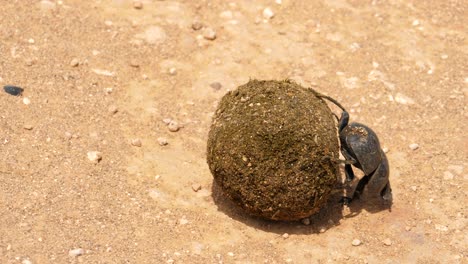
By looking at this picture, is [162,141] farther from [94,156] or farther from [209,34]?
[209,34]

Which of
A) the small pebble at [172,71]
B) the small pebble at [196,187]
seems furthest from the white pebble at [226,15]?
the small pebble at [196,187]

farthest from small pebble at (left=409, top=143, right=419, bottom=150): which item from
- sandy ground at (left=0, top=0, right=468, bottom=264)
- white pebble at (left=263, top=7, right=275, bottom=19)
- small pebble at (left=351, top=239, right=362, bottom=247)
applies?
white pebble at (left=263, top=7, right=275, bottom=19)

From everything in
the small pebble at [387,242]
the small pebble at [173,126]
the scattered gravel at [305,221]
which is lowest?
the small pebble at [387,242]

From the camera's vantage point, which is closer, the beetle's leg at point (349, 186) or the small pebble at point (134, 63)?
the beetle's leg at point (349, 186)

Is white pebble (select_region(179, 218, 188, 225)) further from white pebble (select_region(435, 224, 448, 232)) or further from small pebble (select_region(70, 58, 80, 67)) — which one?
small pebble (select_region(70, 58, 80, 67))

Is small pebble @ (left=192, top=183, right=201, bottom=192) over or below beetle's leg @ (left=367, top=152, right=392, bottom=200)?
below

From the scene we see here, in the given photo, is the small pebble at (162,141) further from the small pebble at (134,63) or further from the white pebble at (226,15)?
the white pebble at (226,15)

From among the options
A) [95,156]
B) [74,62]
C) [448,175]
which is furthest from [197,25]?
[448,175]

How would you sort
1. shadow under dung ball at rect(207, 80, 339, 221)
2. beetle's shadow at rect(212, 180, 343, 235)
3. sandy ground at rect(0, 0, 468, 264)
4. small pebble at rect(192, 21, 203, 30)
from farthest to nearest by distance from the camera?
small pebble at rect(192, 21, 203, 30)
beetle's shadow at rect(212, 180, 343, 235)
sandy ground at rect(0, 0, 468, 264)
shadow under dung ball at rect(207, 80, 339, 221)
